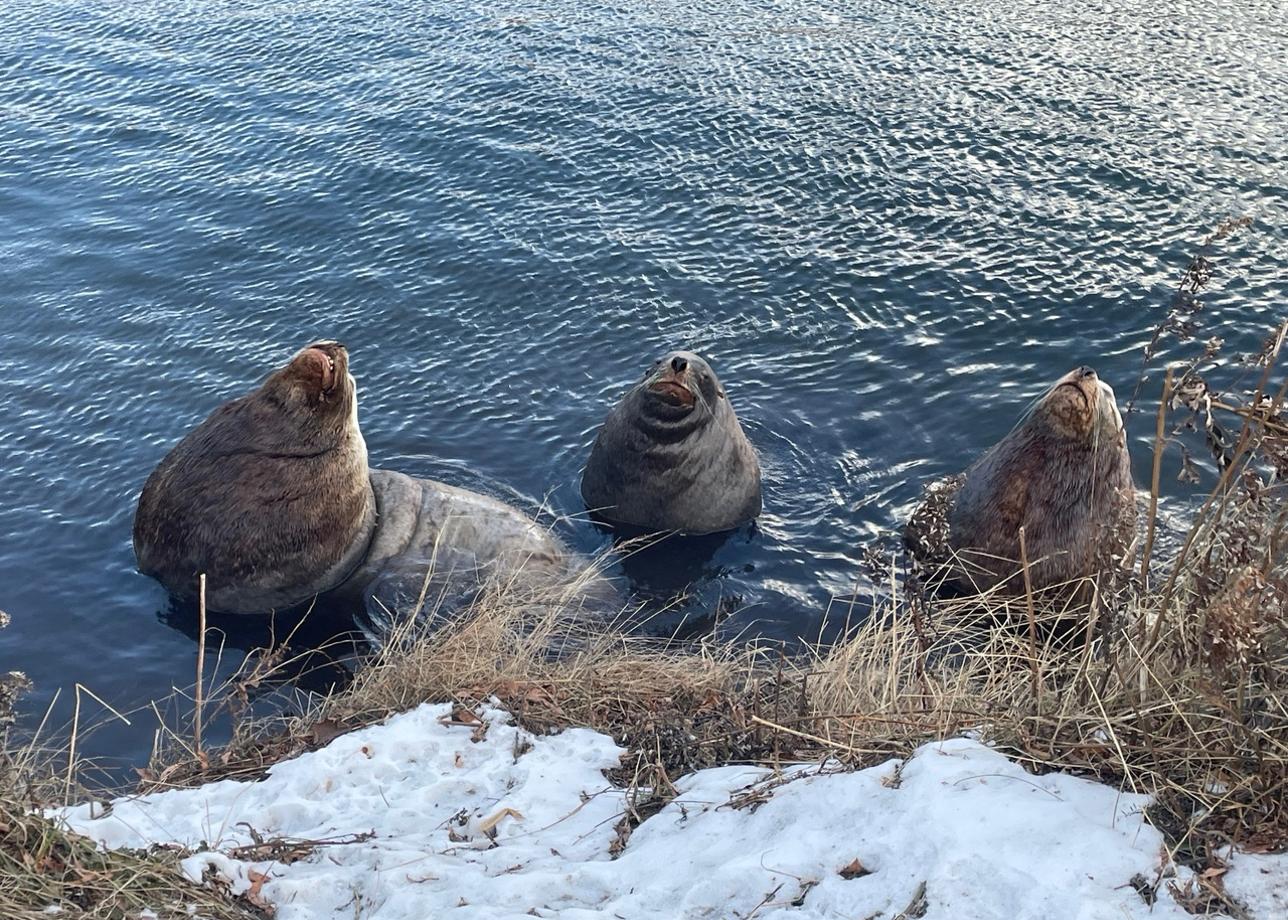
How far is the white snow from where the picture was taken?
13.3ft

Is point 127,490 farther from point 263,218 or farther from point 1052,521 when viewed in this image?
point 1052,521

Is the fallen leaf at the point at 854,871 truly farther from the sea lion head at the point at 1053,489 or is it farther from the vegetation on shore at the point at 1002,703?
the sea lion head at the point at 1053,489

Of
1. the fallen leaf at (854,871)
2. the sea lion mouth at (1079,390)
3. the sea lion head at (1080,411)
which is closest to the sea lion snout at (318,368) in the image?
the sea lion head at (1080,411)

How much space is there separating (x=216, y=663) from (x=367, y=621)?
3.23 ft

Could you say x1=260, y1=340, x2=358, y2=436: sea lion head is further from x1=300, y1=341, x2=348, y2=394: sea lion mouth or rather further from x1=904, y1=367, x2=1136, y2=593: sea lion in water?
x1=904, y1=367, x2=1136, y2=593: sea lion in water

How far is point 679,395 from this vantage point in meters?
9.40

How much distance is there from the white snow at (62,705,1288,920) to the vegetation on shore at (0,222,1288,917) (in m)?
0.14

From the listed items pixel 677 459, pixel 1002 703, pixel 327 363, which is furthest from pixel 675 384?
pixel 1002 703

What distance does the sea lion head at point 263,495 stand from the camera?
340 inches

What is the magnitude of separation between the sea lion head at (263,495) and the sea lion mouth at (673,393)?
84.3 inches

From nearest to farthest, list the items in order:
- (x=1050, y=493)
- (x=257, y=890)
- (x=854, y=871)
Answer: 1. (x=854, y=871)
2. (x=257, y=890)
3. (x=1050, y=493)

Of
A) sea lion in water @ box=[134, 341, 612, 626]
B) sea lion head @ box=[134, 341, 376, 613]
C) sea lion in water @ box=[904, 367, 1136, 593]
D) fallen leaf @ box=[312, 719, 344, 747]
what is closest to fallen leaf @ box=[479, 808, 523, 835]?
fallen leaf @ box=[312, 719, 344, 747]

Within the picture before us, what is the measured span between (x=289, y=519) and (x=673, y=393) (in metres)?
2.77

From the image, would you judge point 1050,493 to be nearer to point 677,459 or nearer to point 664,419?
point 677,459
